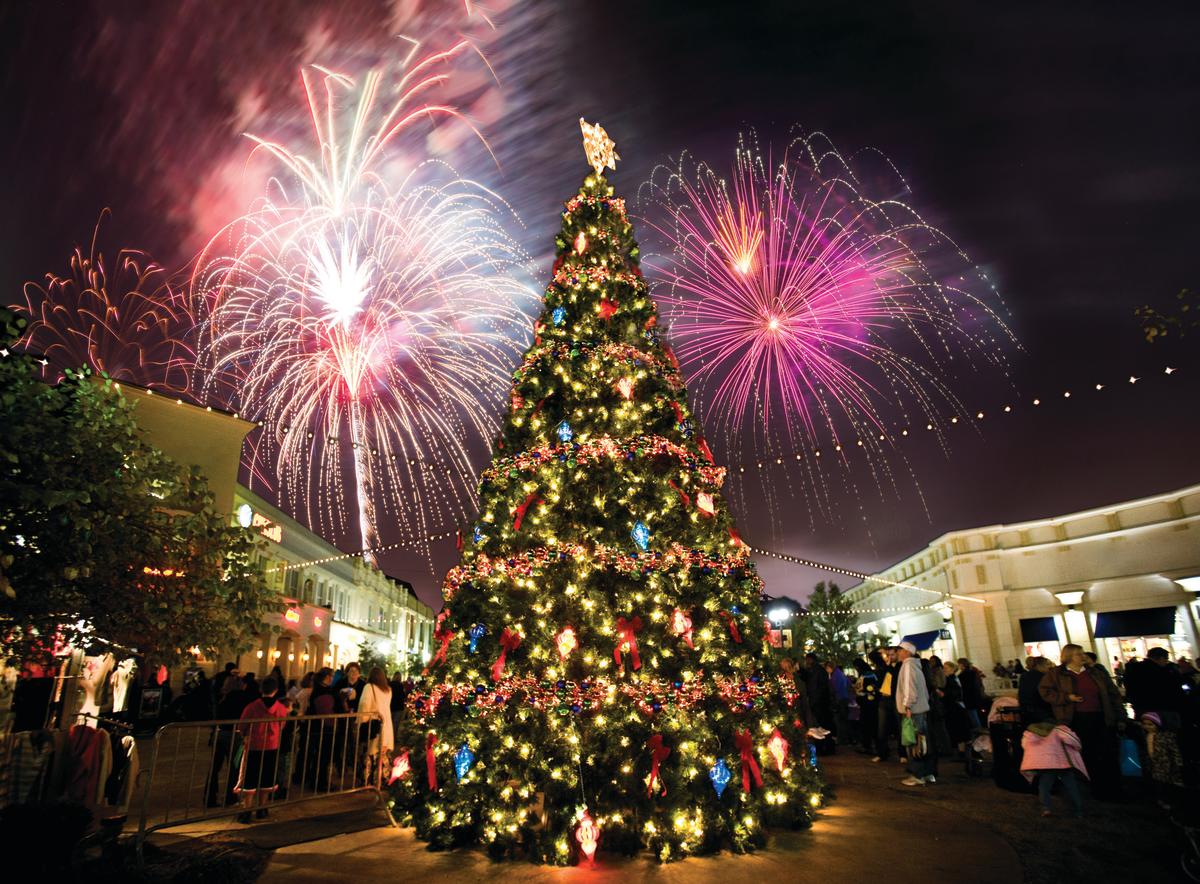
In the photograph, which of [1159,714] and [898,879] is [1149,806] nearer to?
[1159,714]

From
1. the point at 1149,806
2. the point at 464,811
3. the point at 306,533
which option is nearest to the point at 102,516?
the point at 464,811

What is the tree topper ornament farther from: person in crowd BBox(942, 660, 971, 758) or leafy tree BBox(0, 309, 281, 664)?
person in crowd BBox(942, 660, 971, 758)

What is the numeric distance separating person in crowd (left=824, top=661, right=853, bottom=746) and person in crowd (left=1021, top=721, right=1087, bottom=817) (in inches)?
272

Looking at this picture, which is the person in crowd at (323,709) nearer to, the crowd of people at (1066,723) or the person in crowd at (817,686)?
the crowd of people at (1066,723)

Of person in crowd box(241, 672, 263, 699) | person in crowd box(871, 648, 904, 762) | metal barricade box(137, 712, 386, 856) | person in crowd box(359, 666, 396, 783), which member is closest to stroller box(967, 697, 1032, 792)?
person in crowd box(871, 648, 904, 762)

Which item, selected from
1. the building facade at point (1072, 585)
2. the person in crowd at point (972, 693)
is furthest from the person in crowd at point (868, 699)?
the building facade at point (1072, 585)

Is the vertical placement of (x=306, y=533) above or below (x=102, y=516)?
above

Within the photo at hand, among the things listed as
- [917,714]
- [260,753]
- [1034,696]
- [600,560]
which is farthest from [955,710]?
[260,753]

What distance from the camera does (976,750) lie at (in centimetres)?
966

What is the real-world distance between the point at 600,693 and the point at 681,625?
1035mm

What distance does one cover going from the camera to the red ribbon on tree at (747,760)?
5930 millimetres

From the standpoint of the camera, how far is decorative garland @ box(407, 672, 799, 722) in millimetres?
5938

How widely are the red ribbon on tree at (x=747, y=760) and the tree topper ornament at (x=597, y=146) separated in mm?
7678

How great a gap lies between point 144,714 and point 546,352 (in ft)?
41.2
